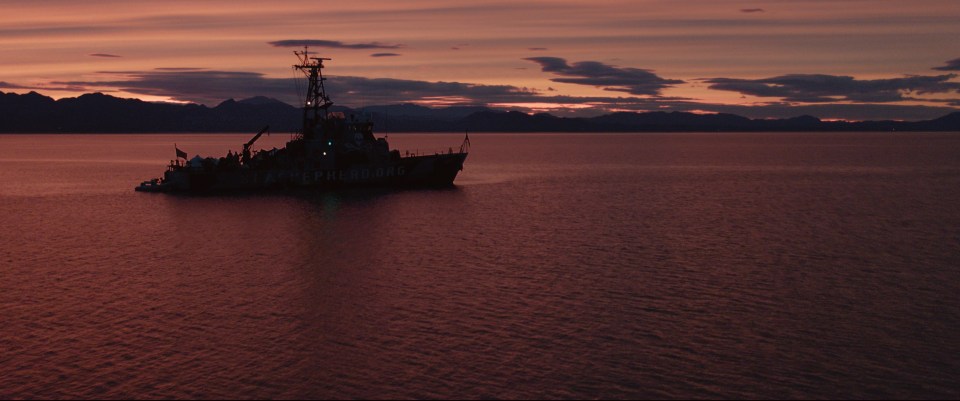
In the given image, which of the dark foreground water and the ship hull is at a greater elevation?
the ship hull

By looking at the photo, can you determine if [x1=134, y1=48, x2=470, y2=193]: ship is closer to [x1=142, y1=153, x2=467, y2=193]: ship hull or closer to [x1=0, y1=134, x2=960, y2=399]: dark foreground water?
[x1=142, y1=153, x2=467, y2=193]: ship hull

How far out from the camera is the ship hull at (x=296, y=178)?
94.2 metres

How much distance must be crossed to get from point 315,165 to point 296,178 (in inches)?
102

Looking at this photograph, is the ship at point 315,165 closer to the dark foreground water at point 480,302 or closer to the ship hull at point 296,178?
the ship hull at point 296,178

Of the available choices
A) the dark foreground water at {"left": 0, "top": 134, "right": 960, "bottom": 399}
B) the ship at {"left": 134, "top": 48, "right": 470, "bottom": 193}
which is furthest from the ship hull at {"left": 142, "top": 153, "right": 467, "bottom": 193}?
the dark foreground water at {"left": 0, "top": 134, "right": 960, "bottom": 399}

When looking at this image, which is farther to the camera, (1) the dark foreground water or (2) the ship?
(2) the ship

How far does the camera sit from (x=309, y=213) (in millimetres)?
75188

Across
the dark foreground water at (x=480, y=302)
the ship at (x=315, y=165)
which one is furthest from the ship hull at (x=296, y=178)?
the dark foreground water at (x=480, y=302)

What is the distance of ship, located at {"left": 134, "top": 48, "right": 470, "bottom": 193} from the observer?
9438 cm

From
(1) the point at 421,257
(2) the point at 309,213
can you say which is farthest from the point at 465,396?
(2) the point at 309,213

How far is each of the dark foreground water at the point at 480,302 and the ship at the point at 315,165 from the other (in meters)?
15.7

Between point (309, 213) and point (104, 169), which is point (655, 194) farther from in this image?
point (104, 169)

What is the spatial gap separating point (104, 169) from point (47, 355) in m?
133

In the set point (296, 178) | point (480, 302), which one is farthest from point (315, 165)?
point (480, 302)
